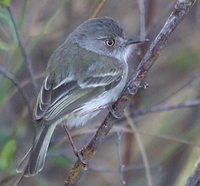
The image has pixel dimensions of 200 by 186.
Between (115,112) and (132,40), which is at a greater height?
(115,112)

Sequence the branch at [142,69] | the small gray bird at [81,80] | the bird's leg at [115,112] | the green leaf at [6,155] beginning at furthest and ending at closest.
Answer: the green leaf at [6,155]
the small gray bird at [81,80]
the bird's leg at [115,112]
the branch at [142,69]

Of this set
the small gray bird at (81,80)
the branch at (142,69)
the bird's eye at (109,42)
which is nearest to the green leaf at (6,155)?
the small gray bird at (81,80)

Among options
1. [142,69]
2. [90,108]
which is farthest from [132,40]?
[142,69]

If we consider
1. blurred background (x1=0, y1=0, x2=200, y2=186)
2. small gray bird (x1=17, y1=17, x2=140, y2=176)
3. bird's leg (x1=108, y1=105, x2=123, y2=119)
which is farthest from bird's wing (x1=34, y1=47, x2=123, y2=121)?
blurred background (x1=0, y1=0, x2=200, y2=186)

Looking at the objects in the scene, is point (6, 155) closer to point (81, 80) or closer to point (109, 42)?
point (81, 80)

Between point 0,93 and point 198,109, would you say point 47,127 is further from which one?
point 198,109

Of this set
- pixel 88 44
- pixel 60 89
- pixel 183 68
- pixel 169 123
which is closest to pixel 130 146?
pixel 169 123

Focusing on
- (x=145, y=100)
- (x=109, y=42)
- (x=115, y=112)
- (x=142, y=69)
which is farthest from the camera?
(x=145, y=100)

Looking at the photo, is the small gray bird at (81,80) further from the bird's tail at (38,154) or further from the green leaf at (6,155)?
the green leaf at (6,155)
